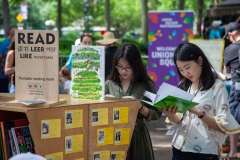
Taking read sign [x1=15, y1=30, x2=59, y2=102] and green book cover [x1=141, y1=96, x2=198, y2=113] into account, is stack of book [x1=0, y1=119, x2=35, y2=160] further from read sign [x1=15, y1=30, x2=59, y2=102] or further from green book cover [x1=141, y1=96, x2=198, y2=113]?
green book cover [x1=141, y1=96, x2=198, y2=113]

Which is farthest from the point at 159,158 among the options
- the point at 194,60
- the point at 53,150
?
the point at 53,150

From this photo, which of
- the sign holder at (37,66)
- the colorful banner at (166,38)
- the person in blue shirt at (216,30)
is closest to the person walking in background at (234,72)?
the colorful banner at (166,38)

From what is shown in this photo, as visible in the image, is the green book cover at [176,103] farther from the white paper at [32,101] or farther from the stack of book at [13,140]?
the stack of book at [13,140]

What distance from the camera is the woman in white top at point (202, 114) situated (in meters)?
3.65

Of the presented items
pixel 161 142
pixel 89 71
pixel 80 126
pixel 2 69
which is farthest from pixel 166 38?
pixel 80 126

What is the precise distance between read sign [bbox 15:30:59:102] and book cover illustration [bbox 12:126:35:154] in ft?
0.79

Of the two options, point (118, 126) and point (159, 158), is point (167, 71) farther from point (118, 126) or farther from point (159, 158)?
point (118, 126)

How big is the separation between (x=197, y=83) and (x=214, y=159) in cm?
62

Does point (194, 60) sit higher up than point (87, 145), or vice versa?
point (194, 60)

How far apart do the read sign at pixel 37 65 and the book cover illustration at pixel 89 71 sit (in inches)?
13.1

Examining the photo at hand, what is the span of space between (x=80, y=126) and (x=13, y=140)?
1.59ft

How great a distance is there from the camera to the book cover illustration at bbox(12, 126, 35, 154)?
3.35 meters

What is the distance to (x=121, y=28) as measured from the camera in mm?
53188

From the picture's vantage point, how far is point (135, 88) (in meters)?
4.00
